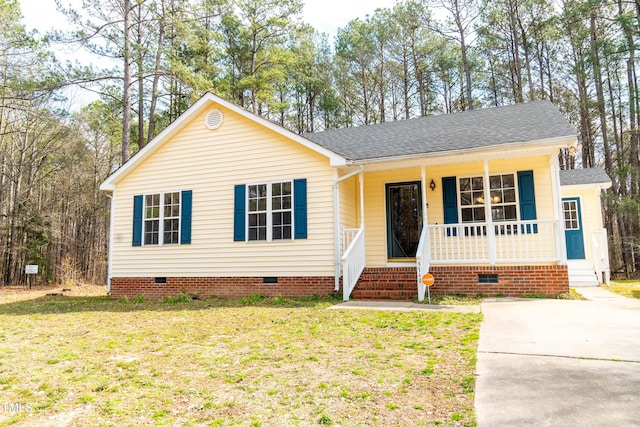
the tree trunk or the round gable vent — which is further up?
the tree trunk

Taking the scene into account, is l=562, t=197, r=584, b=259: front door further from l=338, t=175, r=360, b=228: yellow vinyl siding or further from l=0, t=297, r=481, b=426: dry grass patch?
l=0, t=297, r=481, b=426: dry grass patch

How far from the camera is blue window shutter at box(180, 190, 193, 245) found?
428 inches

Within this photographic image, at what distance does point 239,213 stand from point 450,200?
531 centimetres

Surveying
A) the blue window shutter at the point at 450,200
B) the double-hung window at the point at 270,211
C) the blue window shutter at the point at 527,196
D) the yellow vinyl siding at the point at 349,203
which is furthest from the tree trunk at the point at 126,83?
the blue window shutter at the point at 527,196

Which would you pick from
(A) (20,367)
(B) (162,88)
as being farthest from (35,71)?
(A) (20,367)

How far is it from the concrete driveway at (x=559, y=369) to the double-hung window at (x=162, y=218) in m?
8.31

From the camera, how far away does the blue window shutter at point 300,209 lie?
978 centimetres

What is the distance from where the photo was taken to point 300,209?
9844mm

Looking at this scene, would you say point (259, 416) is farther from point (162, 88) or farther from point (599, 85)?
point (599, 85)

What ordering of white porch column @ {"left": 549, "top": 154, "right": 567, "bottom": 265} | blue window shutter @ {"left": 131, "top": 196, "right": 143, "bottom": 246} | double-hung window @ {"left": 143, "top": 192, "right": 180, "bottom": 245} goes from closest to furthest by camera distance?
1. white porch column @ {"left": 549, "top": 154, "right": 567, "bottom": 265}
2. double-hung window @ {"left": 143, "top": 192, "right": 180, "bottom": 245}
3. blue window shutter @ {"left": 131, "top": 196, "right": 143, "bottom": 246}

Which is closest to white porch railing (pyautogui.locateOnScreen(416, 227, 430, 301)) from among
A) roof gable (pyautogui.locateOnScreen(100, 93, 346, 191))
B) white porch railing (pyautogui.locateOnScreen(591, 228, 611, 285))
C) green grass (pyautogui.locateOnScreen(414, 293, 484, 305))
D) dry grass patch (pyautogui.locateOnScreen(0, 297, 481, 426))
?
green grass (pyautogui.locateOnScreen(414, 293, 484, 305))

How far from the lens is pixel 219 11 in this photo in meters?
21.0

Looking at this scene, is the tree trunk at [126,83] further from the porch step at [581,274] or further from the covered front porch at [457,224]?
the porch step at [581,274]

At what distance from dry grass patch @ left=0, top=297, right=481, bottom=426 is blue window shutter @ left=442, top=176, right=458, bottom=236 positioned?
3.78 metres
